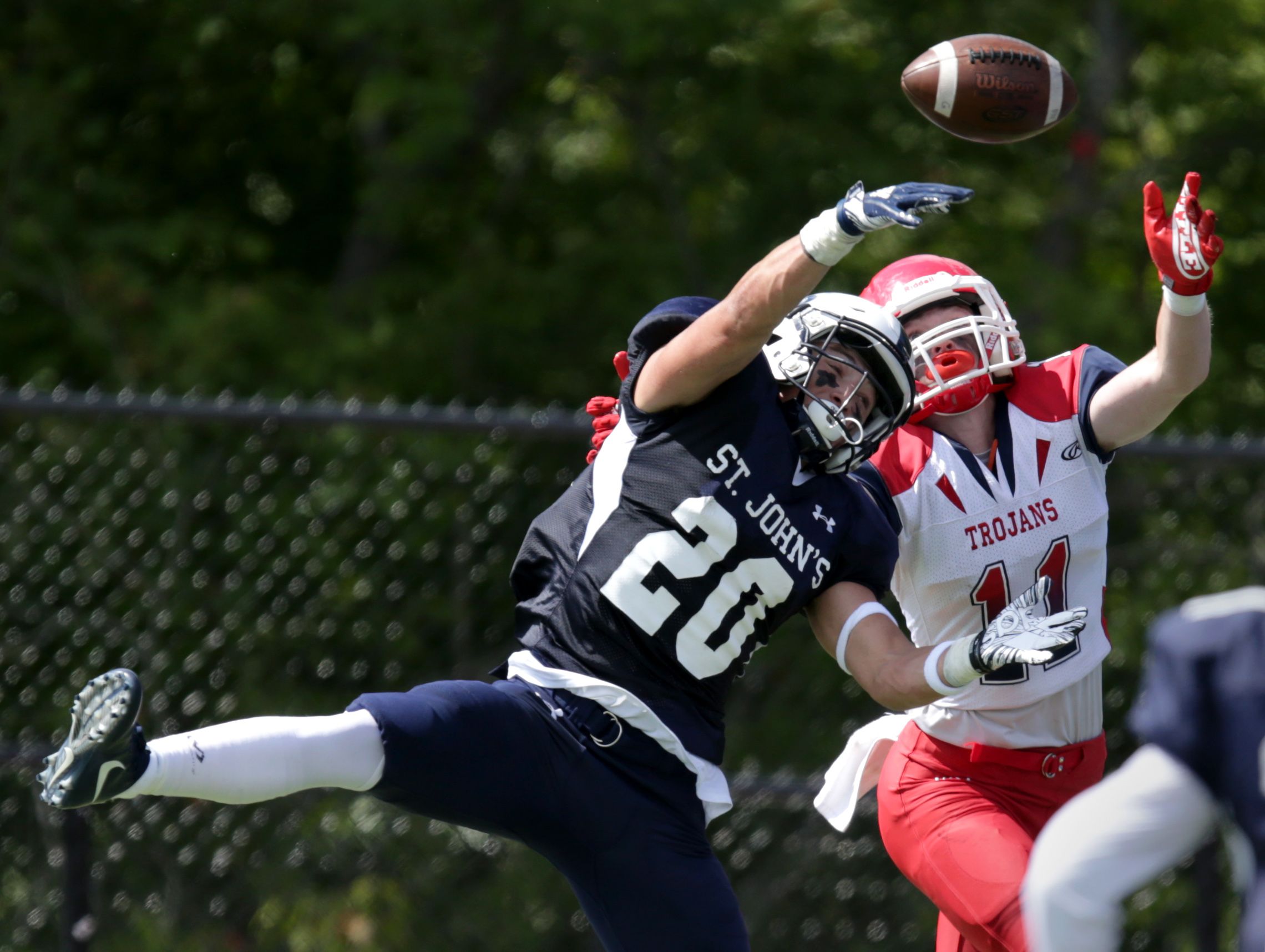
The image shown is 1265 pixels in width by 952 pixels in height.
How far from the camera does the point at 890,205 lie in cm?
281

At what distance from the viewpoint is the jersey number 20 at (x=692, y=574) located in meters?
3.06

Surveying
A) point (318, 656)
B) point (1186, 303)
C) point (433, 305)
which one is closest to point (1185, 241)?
point (1186, 303)

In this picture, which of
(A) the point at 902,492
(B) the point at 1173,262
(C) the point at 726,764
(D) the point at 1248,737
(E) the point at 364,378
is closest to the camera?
(D) the point at 1248,737

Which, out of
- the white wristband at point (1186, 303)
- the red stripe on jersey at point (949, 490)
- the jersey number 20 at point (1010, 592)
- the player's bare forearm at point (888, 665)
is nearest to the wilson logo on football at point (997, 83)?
the white wristband at point (1186, 303)

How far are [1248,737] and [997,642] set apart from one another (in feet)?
2.89

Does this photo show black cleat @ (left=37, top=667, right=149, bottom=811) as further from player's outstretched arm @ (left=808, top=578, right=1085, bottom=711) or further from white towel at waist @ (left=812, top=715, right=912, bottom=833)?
white towel at waist @ (left=812, top=715, right=912, bottom=833)

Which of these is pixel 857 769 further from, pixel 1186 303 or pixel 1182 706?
pixel 1182 706

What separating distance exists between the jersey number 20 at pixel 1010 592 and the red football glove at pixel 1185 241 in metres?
0.57

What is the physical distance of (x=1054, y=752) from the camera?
11.2 feet

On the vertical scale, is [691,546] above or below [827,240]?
below

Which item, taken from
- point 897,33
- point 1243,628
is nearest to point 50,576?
point 1243,628

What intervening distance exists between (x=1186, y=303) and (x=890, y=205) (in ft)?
2.46

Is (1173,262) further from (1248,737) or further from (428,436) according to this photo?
(428,436)

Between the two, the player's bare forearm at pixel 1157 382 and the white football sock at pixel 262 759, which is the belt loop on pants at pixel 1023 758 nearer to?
the player's bare forearm at pixel 1157 382
